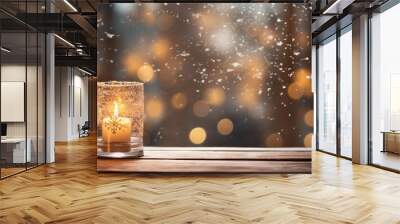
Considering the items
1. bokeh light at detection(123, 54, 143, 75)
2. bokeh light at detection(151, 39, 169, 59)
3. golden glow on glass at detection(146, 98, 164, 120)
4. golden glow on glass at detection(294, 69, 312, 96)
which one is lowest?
golden glow on glass at detection(146, 98, 164, 120)

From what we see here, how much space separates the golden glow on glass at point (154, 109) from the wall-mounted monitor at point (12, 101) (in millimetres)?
2381

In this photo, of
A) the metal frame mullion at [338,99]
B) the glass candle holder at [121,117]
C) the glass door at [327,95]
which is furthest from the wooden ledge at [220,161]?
the glass door at [327,95]

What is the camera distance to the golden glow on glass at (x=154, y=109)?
20.2ft

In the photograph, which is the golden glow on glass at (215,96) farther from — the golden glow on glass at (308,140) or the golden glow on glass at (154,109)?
the golden glow on glass at (308,140)

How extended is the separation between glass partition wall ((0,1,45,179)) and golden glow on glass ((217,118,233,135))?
359cm

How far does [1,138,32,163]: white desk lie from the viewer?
656cm

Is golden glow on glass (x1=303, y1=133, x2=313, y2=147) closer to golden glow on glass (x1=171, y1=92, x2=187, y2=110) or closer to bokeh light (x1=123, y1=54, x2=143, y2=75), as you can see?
golden glow on glass (x1=171, y1=92, x2=187, y2=110)

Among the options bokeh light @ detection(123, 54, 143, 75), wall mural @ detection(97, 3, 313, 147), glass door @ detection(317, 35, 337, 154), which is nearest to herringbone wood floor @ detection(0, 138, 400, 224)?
wall mural @ detection(97, 3, 313, 147)

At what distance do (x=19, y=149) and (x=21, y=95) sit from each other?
0.99 m

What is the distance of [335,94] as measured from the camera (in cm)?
927

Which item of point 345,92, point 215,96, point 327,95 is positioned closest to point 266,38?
point 215,96

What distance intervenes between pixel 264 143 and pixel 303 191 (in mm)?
1283

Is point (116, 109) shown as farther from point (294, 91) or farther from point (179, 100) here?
point (294, 91)

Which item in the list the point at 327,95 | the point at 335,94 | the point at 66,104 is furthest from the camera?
the point at 66,104
